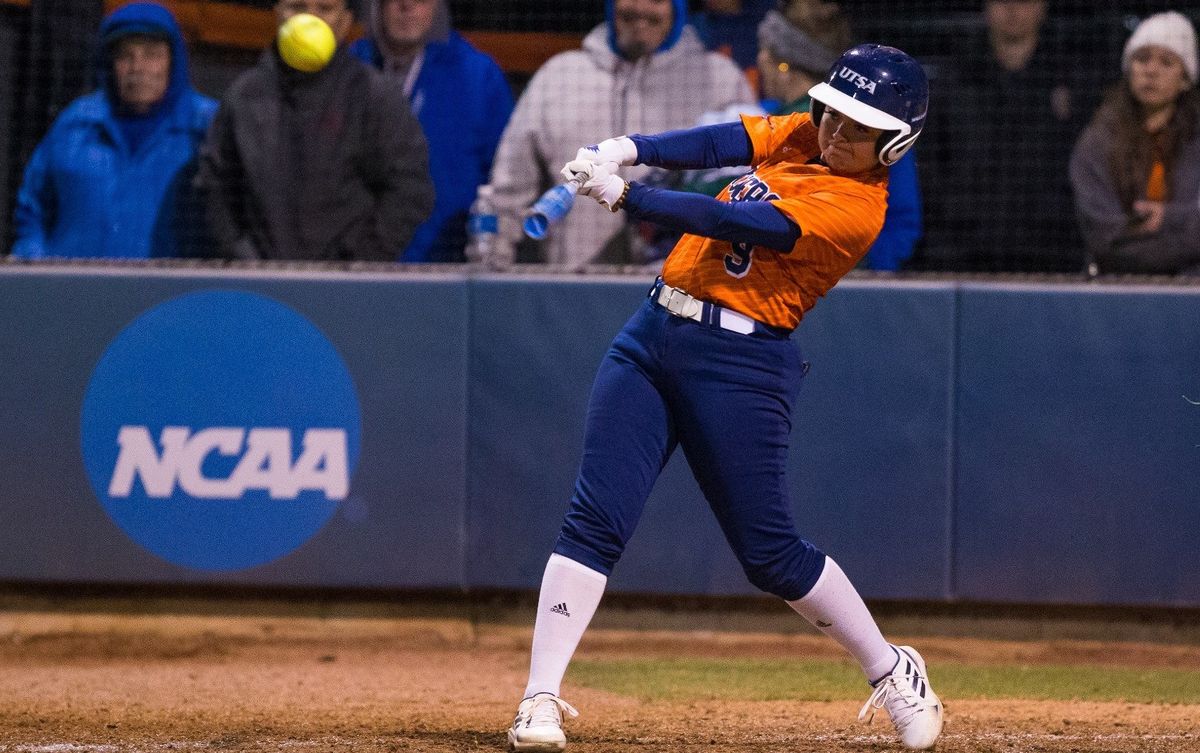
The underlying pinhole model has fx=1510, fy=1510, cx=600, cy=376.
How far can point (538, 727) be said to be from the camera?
3557mm

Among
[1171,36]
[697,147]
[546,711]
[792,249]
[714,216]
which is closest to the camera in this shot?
[714,216]

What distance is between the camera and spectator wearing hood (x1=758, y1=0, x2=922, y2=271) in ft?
18.4

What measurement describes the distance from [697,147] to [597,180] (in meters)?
0.45

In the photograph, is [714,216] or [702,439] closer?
[714,216]

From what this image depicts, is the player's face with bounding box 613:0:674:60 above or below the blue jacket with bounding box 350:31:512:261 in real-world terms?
above

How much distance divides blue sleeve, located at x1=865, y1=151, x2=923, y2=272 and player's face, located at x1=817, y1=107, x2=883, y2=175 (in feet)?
6.56

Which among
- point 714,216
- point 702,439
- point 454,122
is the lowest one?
point 702,439

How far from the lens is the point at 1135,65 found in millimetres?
5520

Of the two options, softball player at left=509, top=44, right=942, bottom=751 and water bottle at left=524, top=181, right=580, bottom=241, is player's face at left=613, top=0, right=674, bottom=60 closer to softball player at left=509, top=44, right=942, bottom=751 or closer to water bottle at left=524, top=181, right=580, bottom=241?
softball player at left=509, top=44, right=942, bottom=751

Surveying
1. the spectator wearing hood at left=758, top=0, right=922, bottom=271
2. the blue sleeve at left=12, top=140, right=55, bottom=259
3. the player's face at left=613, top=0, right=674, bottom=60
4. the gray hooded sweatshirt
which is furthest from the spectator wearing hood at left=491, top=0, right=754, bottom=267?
the blue sleeve at left=12, top=140, right=55, bottom=259

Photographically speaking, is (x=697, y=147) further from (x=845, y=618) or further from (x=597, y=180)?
(x=845, y=618)

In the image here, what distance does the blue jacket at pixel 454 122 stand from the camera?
5684 millimetres

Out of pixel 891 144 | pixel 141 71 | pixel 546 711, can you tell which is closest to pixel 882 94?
pixel 891 144

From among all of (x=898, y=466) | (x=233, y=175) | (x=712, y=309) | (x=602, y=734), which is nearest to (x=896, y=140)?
(x=712, y=309)
